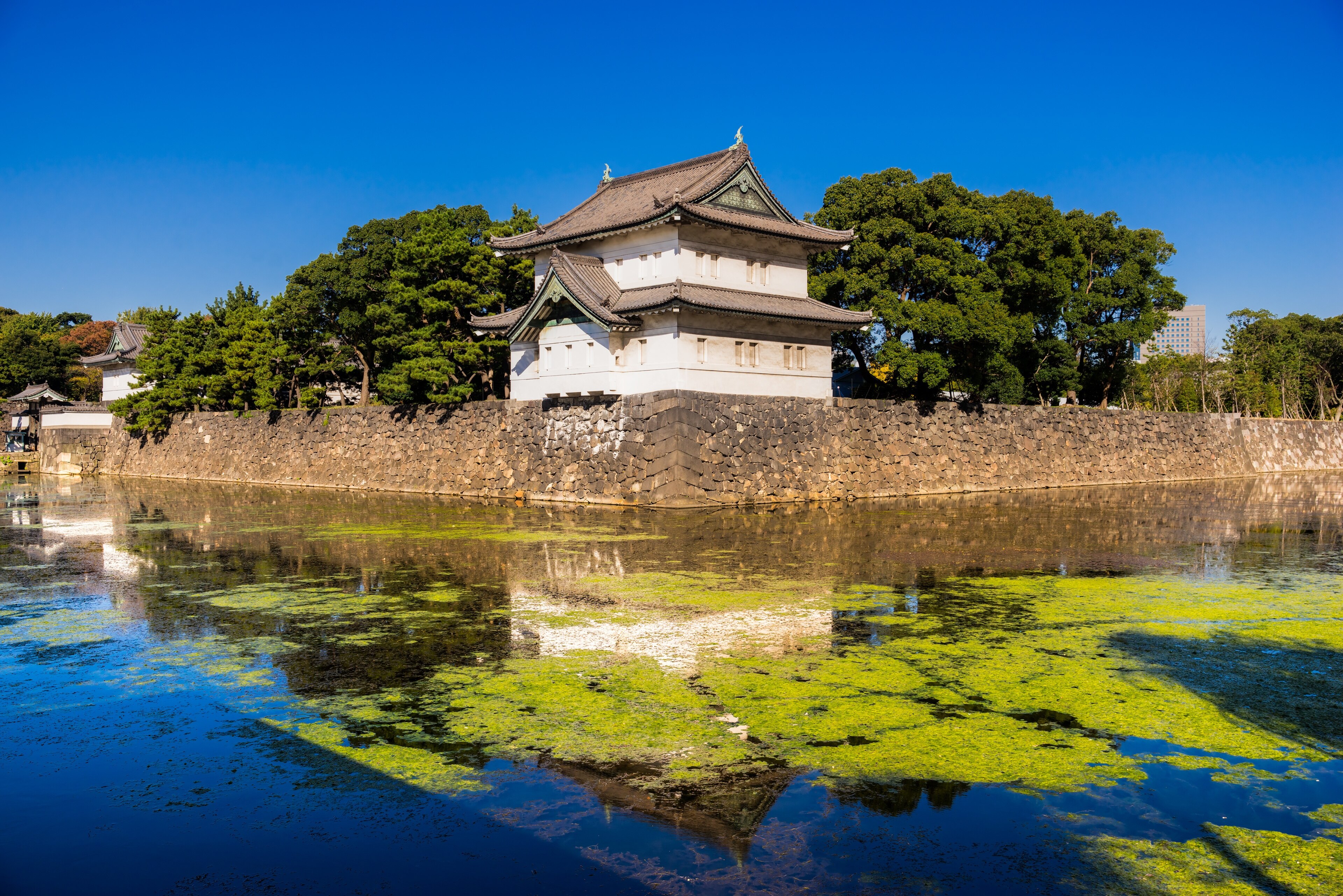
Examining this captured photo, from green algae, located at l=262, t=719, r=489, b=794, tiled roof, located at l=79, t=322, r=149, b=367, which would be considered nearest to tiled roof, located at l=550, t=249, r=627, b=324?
green algae, located at l=262, t=719, r=489, b=794

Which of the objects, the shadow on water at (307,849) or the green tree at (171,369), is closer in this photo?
the shadow on water at (307,849)

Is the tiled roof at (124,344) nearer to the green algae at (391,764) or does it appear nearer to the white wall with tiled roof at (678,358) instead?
the white wall with tiled roof at (678,358)

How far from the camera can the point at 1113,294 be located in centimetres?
3953

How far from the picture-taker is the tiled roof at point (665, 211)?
2536 cm

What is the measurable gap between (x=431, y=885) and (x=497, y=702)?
8.85ft

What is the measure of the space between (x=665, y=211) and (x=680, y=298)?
2.56 meters

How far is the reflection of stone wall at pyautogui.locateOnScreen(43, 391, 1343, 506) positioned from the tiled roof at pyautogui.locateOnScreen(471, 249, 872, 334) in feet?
7.40

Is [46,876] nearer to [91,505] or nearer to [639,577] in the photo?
[639,577]

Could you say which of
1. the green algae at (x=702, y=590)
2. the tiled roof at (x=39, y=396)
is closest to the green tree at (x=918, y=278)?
the green algae at (x=702, y=590)

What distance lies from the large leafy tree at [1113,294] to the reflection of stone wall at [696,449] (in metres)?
2.96

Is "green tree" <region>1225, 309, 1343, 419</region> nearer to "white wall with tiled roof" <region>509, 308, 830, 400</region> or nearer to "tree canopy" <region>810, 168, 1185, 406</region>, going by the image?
→ "tree canopy" <region>810, 168, 1185, 406</region>

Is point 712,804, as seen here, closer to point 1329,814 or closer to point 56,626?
point 1329,814

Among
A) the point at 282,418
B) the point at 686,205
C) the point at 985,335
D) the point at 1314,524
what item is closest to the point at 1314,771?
the point at 1314,524

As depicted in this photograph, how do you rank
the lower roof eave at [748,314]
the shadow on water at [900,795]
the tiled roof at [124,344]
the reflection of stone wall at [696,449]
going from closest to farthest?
the shadow on water at [900,795], the lower roof eave at [748,314], the reflection of stone wall at [696,449], the tiled roof at [124,344]
